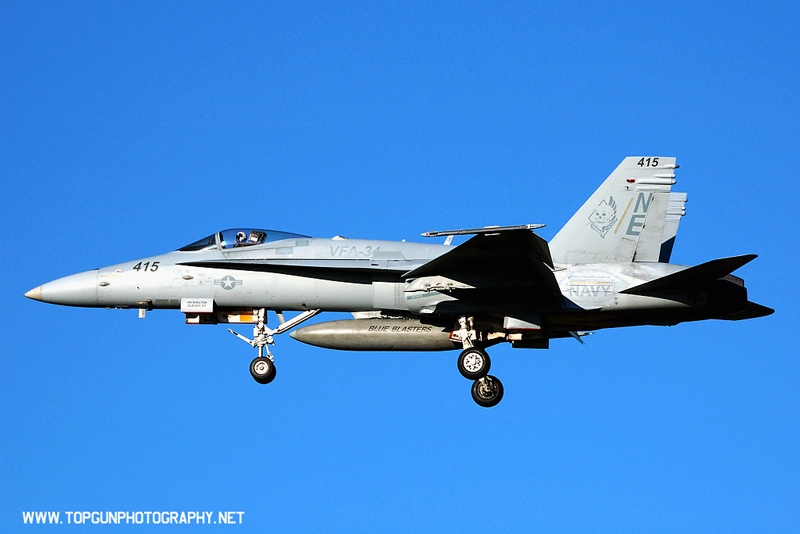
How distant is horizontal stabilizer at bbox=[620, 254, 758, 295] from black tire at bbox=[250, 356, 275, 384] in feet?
23.5

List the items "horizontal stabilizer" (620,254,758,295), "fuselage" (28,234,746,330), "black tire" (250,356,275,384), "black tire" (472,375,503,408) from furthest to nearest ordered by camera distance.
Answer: "black tire" (250,356,275,384) → "black tire" (472,375,503,408) → "fuselage" (28,234,746,330) → "horizontal stabilizer" (620,254,758,295)

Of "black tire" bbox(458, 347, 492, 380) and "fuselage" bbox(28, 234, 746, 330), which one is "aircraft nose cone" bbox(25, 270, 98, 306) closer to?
"fuselage" bbox(28, 234, 746, 330)

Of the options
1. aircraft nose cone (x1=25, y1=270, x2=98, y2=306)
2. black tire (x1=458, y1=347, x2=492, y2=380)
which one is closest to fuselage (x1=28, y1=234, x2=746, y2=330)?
aircraft nose cone (x1=25, y1=270, x2=98, y2=306)

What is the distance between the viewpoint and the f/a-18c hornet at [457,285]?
1675 centimetres

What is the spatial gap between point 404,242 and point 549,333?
3.53 meters

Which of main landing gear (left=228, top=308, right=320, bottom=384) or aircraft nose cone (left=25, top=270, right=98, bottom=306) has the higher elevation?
aircraft nose cone (left=25, top=270, right=98, bottom=306)

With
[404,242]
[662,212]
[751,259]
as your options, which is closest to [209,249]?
[404,242]

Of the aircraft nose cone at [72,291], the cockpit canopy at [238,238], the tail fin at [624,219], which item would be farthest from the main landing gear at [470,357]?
the aircraft nose cone at [72,291]

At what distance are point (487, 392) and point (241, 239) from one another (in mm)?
5861

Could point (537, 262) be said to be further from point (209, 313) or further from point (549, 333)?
point (209, 313)

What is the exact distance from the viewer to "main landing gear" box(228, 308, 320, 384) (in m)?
18.9

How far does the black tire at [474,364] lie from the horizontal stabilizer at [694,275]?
2.98 metres

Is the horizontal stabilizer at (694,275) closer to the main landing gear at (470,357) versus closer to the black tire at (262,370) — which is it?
the main landing gear at (470,357)

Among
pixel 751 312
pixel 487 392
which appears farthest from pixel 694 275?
pixel 487 392
